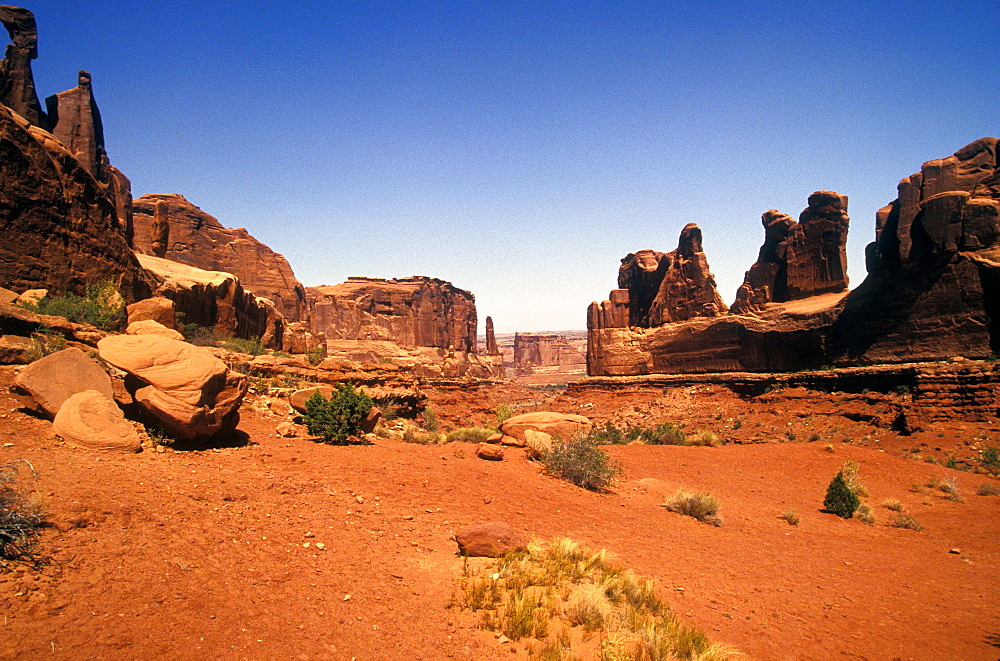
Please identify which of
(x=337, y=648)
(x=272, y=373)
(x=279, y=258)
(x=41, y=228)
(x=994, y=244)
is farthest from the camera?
(x=279, y=258)

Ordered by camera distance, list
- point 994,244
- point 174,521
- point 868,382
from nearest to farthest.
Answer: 1. point 174,521
2. point 994,244
3. point 868,382

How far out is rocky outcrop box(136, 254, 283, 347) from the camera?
17203 millimetres

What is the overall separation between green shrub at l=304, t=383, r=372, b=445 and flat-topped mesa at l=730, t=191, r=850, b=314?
1144 inches

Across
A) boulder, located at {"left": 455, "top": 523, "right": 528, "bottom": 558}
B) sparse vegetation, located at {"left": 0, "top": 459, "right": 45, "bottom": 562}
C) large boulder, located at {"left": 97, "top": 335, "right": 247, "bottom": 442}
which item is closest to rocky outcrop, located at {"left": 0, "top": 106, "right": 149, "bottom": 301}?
large boulder, located at {"left": 97, "top": 335, "right": 247, "bottom": 442}

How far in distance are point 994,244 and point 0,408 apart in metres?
28.8

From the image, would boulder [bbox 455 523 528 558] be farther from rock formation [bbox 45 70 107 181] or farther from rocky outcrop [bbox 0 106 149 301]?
A: rock formation [bbox 45 70 107 181]

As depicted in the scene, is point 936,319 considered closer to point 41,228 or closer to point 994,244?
point 994,244

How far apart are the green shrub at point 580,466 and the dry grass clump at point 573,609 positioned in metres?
5.30

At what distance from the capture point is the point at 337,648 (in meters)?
3.81

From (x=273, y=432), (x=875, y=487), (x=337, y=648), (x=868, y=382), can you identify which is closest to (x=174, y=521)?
(x=337, y=648)

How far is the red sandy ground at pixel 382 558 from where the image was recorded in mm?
3604

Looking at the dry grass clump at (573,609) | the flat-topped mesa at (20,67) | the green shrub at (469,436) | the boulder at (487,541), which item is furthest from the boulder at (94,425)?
the flat-topped mesa at (20,67)

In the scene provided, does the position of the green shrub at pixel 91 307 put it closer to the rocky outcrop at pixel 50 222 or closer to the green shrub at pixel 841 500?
the rocky outcrop at pixel 50 222

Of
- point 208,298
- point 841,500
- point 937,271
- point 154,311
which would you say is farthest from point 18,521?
point 937,271
